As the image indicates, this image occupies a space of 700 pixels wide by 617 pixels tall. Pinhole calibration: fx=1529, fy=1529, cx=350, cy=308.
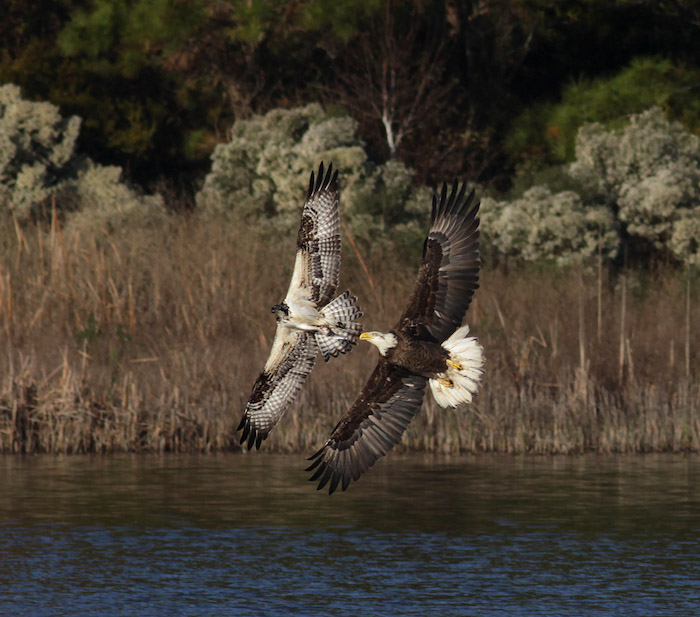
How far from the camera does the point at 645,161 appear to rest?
24672mm

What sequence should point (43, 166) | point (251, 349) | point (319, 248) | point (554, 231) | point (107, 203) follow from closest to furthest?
point (319, 248)
point (251, 349)
point (554, 231)
point (107, 203)
point (43, 166)

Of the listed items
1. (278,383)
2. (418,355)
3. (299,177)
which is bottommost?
(278,383)

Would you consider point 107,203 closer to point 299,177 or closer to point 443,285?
point 299,177

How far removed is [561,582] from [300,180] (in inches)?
477

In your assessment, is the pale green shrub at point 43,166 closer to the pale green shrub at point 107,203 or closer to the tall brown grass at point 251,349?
the pale green shrub at point 107,203

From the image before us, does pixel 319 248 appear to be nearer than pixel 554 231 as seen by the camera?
Yes

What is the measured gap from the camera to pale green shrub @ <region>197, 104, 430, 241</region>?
24.4 m

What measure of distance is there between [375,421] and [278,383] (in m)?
0.92

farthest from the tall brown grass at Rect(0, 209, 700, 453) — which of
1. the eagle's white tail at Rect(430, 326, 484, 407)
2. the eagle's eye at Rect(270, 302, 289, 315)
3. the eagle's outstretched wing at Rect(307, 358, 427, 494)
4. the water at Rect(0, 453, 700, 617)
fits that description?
the eagle's eye at Rect(270, 302, 289, 315)

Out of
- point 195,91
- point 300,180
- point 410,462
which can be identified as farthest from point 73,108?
point 410,462

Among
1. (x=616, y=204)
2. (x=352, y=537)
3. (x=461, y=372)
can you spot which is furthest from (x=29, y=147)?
(x=461, y=372)

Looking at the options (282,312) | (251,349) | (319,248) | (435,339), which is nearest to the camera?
(282,312)

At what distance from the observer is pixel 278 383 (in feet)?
39.1

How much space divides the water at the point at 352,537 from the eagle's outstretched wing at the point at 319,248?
126 inches
